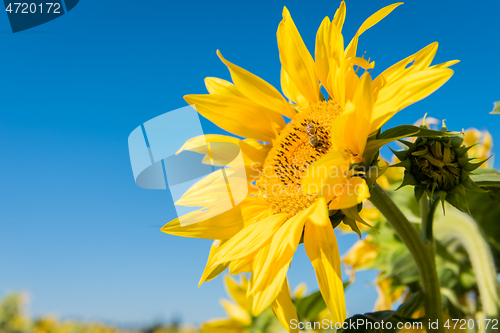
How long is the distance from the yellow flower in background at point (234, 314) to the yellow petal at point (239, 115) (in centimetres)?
95

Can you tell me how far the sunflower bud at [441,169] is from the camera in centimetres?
102

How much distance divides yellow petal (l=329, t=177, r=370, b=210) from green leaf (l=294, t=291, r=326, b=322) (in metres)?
0.78

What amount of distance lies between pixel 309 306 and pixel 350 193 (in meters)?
0.91

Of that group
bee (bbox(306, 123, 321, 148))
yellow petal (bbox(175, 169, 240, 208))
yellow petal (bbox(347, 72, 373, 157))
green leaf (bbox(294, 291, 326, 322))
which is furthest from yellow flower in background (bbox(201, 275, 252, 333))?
yellow petal (bbox(347, 72, 373, 157))

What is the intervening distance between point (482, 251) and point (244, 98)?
1.07 m

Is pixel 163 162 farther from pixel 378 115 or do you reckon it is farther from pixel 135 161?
pixel 378 115

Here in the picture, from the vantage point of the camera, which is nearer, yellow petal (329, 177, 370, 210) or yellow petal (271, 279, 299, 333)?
yellow petal (329, 177, 370, 210)

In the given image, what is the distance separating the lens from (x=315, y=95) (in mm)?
1197

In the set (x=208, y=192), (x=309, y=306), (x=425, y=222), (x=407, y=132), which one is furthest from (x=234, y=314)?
(x=407, y=132)

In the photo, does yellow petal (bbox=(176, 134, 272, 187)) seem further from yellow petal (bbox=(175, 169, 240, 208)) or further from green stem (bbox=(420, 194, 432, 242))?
green stem (bbox=(420, 194, 432, 242))

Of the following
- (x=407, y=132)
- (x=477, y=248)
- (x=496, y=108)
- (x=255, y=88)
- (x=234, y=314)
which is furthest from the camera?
(x=234, y=314)

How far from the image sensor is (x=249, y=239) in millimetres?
1037

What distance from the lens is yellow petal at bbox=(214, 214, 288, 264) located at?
995 mm

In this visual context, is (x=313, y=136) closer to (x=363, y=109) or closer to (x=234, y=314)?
(x=363, y=109)
